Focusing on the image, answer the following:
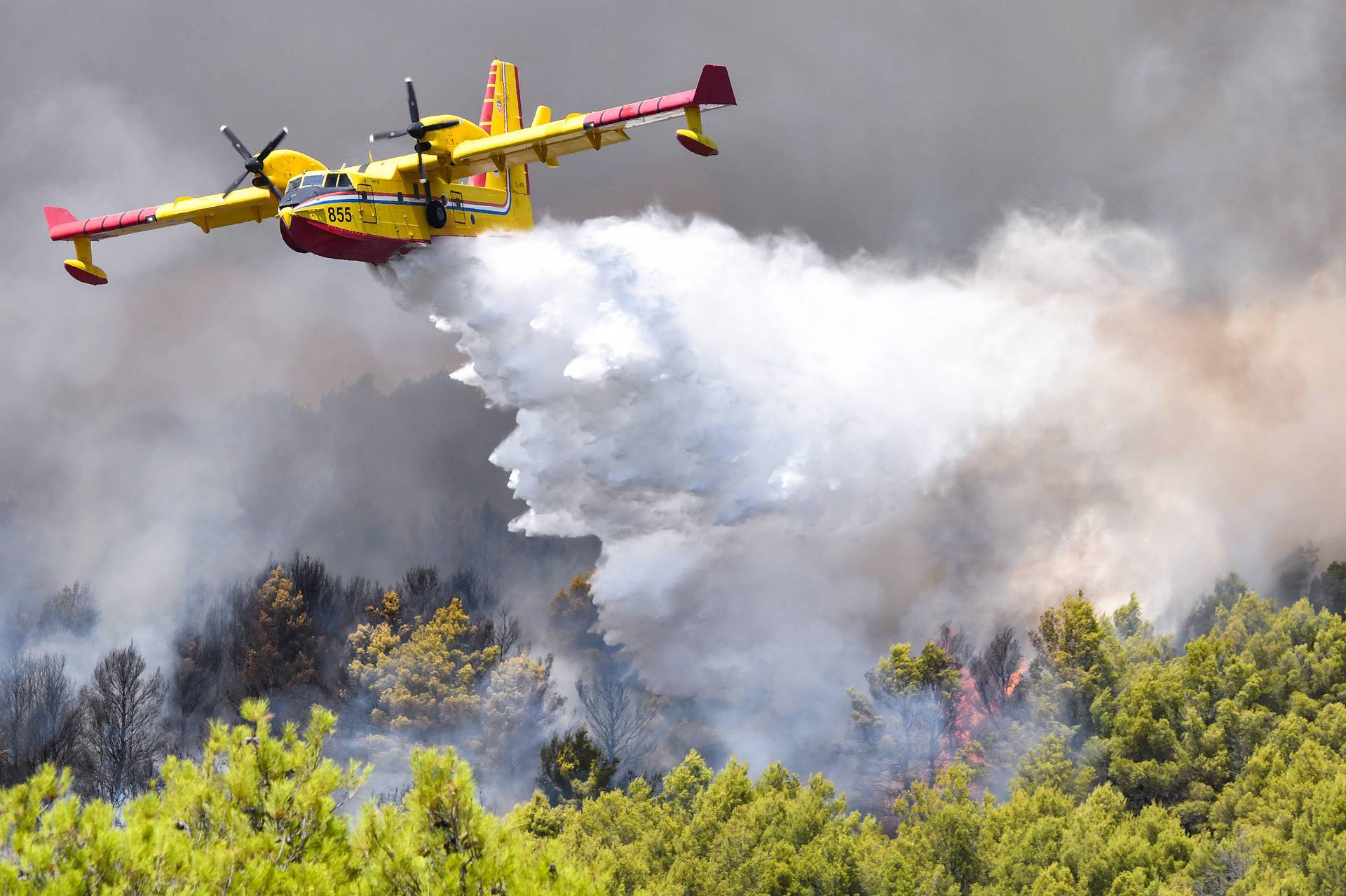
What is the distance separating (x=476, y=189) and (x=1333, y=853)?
32.0 m

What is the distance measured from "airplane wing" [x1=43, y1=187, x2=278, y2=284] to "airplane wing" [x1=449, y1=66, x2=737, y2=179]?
25.5ft

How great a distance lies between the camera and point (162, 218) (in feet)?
140

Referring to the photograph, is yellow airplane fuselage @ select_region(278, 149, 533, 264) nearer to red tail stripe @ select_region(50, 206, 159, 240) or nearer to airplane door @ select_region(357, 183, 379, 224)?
airplane door @ select_region(357, 183, 379, 224)

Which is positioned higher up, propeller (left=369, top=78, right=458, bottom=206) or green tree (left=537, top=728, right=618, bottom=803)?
propeller (left=369, top=78, right=458, bottom=206)

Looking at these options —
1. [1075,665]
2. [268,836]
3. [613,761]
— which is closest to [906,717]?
[1075,665]

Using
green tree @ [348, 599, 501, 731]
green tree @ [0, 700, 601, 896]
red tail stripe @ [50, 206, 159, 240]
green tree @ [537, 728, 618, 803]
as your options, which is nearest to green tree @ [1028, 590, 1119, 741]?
green tree @ [537, 728, 618, 803]

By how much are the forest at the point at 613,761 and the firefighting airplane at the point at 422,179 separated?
14987mm

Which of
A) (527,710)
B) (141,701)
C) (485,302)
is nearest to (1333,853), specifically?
(485,302)

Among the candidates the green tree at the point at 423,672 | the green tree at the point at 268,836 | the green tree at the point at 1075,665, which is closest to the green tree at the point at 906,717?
the green tree at the point at 1075,665

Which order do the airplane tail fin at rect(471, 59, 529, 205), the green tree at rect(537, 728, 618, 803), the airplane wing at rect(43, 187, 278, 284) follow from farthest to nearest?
the green tree at rect(537, 728, 618, 803) < the airplane tail fin at rect(471, 59, 529, 205) < the airplane wing at rect(43, 187, 278, 284)

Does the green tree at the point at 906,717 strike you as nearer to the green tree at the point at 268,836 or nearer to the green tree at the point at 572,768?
the green tree at the point at 572,768

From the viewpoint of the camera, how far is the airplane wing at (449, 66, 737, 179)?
32.1 m

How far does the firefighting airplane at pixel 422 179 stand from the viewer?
33.8 metres

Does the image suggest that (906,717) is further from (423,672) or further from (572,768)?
(423,672)
